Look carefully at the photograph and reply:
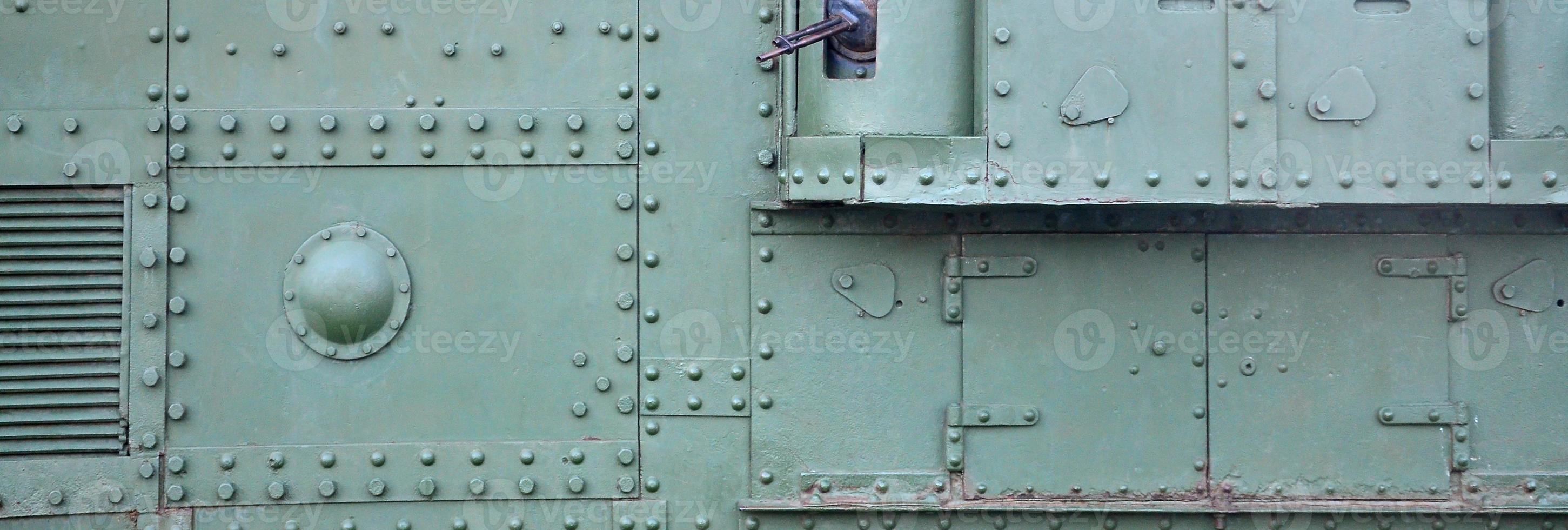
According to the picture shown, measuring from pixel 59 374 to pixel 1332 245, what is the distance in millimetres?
3488

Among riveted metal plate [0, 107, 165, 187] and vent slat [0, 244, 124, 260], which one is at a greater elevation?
riveted metal plate [0, 107, 165, 187]

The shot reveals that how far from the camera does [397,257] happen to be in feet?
8.86

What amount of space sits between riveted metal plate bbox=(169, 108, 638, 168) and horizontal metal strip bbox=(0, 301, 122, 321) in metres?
0.44

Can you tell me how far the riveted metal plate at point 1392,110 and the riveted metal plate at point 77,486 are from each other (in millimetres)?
3039

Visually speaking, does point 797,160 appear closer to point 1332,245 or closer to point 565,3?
point 565,3

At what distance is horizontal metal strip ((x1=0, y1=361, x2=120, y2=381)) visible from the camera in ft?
8.88

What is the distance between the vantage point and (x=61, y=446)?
2717mm

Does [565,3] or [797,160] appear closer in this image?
[797,160]

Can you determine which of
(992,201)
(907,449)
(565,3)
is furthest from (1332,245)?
(565,3)

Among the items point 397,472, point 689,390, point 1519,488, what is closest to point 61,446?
point 397,472

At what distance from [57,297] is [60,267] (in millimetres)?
83

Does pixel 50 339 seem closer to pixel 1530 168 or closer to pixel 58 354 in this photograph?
pixel 58 354

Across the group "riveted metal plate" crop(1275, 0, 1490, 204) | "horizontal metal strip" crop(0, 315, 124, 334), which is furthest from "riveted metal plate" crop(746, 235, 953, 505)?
"horizontal metal strip" crop(0, 315, 124, 334)

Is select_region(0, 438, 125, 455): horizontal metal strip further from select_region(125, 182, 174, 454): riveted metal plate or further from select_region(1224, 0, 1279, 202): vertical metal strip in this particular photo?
select_region(1224, 0, 1279, 202): vertical metal strip
